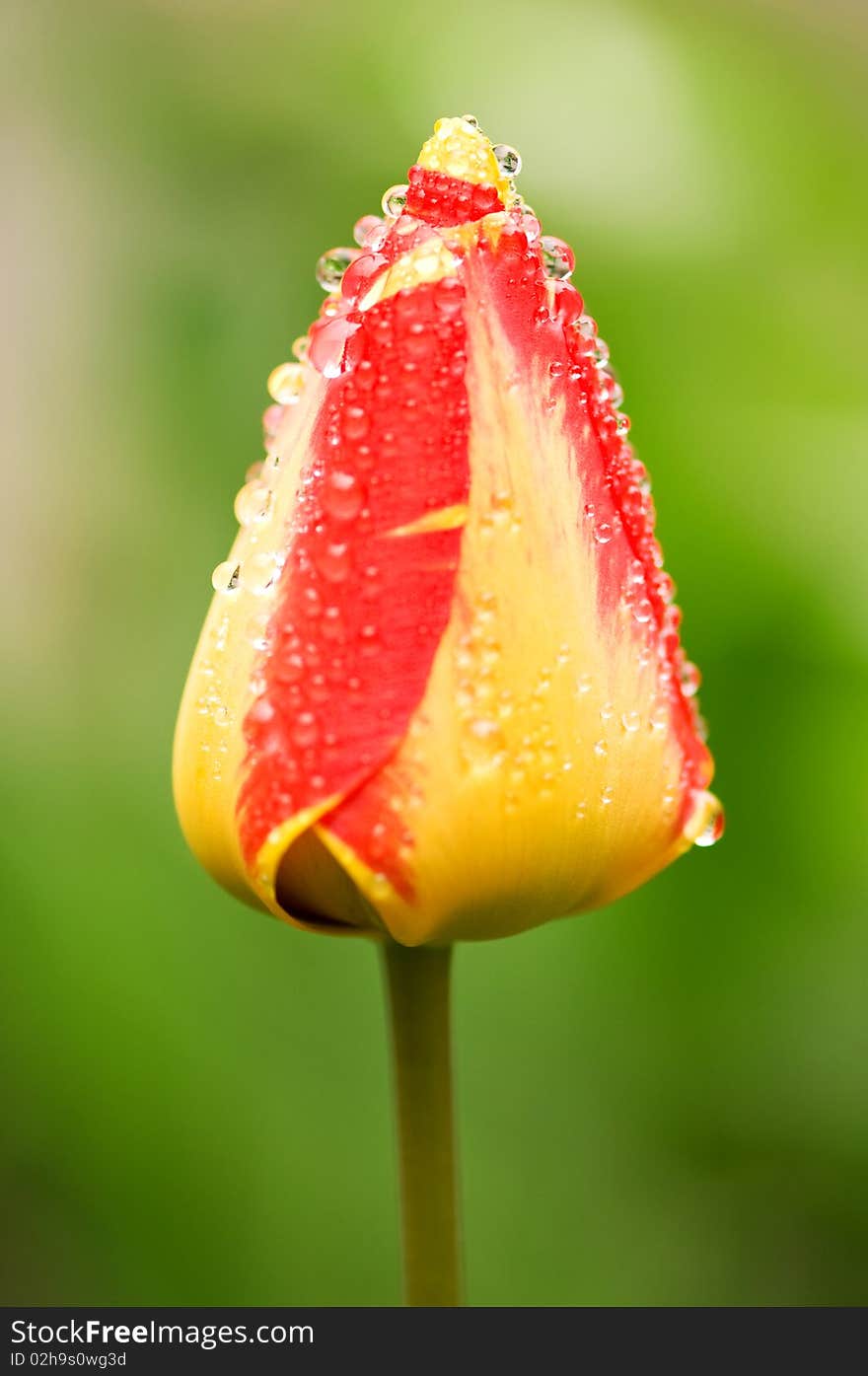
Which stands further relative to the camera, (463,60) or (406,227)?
(463,60)

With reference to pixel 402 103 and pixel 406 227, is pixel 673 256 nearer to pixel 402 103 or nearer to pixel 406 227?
pixel 402 103

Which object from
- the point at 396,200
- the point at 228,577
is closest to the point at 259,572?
the point at 228,577

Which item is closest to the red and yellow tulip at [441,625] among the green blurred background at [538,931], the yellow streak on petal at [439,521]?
the yellow streak on petal at [439,521]

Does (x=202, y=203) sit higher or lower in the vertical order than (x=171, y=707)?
higher

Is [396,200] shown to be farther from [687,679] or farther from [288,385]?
[687,679]

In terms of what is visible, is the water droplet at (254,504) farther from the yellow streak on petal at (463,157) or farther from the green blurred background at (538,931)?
the green blurred background at (538,931)
